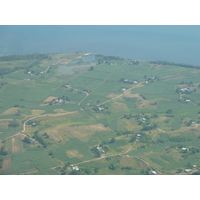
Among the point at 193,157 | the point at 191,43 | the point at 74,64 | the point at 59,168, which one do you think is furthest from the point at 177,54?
the point at 59,168

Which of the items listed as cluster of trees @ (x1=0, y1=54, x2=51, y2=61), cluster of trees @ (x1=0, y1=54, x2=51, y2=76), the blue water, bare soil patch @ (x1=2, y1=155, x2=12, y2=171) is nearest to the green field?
bare soil patch @ (x1=2, y1=155, x2=12, y2=171)

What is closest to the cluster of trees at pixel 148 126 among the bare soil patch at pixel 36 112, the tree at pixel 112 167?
the tree at pixel 112 167

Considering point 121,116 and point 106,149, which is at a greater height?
point 121,116

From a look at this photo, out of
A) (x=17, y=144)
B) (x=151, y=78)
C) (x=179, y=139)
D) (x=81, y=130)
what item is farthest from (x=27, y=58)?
(x=179, y=139)

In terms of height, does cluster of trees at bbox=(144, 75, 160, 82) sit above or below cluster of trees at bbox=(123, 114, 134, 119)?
above

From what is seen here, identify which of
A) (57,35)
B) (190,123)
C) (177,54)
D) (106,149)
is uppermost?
(57,35)

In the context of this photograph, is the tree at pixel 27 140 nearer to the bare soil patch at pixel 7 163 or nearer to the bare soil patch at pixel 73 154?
the bare soil patch at pixel 7 163

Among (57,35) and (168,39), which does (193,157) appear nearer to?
(168,39)

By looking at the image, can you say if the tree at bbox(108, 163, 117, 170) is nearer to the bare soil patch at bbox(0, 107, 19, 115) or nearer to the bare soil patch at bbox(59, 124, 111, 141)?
the bare soil patch at bbox(59, 124, 111, 141)
